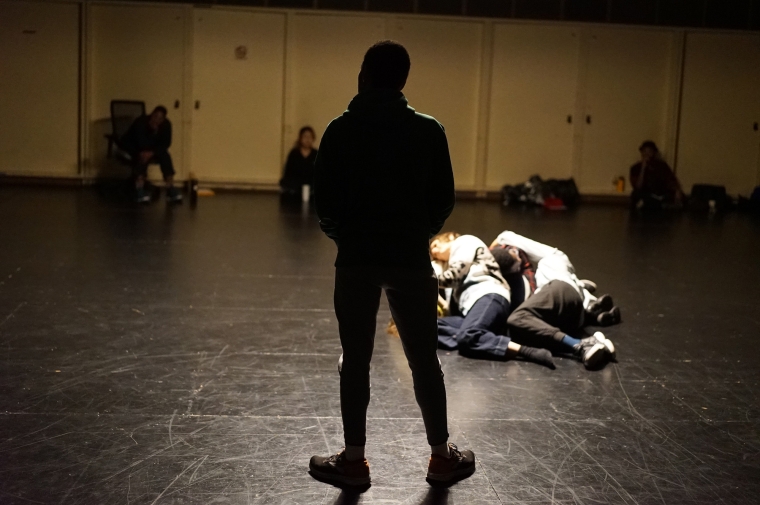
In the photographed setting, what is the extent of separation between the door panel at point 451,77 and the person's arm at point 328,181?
1072 centimetres

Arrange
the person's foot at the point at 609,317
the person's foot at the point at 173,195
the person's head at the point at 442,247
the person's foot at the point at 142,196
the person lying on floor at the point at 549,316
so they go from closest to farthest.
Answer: the person lying on floor at the point at 549,316, the person's head at the point at 442,247, the person's foot at the point at 609,317, the person's foot at the point at 142,196, the person's foot at the point at 173,195

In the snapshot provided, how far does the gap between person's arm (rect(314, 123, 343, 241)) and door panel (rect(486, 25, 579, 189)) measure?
11.3m

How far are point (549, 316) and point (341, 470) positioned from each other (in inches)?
87.1

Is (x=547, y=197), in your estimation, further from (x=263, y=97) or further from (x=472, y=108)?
(x=263, y=97)

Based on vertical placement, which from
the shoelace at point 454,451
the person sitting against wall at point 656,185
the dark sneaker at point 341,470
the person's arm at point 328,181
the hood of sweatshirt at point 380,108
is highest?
the hood of sweatshirt at point 380,108

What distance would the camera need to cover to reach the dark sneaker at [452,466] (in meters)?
3.11

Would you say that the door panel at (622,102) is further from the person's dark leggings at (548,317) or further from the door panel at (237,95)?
the person's dark leggings at (548,317)

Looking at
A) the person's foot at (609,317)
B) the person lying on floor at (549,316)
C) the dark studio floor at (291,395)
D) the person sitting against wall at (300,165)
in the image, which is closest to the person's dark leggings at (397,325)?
the dark studio floor at (291,395)

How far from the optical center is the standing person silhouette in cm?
277

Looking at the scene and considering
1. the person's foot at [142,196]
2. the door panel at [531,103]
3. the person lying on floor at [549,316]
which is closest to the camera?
the person lying on floor at [549,316]

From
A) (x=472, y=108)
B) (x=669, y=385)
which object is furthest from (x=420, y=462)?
(x=472, y=108)

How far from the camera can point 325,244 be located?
27.4 feet

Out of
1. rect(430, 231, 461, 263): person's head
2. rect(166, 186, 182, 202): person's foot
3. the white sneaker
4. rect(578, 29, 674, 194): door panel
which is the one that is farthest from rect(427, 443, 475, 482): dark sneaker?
rect(578, 29, 674, 194): door panel

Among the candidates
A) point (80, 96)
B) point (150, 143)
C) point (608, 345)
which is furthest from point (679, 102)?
point (608, 345)
